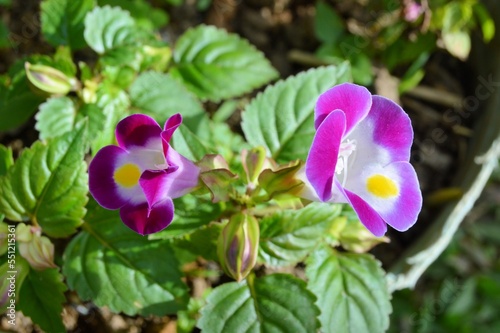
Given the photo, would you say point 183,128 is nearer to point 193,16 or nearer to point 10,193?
point 10,193

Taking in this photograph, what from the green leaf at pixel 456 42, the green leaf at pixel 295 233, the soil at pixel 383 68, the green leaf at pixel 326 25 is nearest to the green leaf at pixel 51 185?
the green leaf at pixel 295 233

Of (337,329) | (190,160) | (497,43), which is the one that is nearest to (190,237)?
(190,160)

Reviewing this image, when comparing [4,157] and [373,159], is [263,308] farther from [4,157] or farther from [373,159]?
[4,157]

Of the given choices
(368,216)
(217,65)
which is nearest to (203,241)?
(368,216)

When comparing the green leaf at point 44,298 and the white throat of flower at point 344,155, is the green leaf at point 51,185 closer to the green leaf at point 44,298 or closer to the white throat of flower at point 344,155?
the green leaf at point 44,298

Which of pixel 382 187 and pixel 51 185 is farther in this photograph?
pixel 51 185

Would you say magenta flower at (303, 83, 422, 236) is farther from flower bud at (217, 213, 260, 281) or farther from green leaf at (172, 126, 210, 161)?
green leaf at (172, 126, 210, 161)
